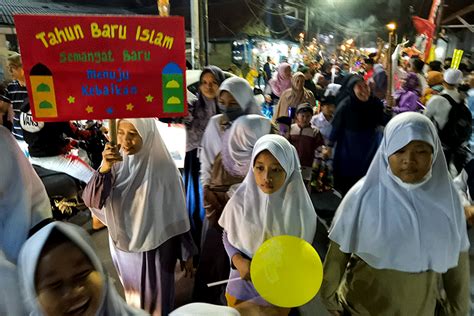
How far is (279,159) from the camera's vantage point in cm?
186

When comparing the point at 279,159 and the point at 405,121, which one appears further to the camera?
the point at 279,159

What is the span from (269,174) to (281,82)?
17.5ft

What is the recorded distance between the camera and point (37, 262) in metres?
1.16

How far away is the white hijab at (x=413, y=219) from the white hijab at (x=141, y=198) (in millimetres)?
1150

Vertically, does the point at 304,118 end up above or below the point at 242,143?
below

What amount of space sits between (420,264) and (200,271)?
5.85 feet

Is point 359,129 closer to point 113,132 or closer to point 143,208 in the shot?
point 143,208

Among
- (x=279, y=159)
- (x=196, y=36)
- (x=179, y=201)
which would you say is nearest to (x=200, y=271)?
(x=179, y=201)

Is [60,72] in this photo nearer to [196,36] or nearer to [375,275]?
[375,275]

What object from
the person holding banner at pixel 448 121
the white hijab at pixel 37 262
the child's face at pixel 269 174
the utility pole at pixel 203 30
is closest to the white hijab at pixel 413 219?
the child's face at pixel 269 174

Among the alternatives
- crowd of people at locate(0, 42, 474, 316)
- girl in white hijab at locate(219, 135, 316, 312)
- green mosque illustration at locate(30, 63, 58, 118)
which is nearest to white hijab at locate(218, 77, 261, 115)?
crowd of people at locate(0, 42, 474, 316)

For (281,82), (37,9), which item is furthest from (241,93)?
(37,9)

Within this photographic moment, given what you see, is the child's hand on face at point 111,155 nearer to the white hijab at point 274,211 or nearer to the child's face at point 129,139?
the child's face at point 129,139

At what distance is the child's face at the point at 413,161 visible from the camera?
1.58m
